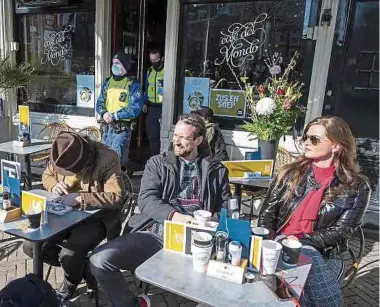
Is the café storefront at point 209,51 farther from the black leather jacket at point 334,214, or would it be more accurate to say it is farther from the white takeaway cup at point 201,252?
the white takeaway cup at point 201,252

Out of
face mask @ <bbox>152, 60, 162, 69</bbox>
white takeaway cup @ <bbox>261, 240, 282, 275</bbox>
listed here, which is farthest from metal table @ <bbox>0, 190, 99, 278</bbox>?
face mask @ <bbox>152, 60, 162, 69</bbox>

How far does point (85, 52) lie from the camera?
→ 206 inches

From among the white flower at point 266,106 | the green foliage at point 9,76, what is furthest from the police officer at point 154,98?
the white flower at point 266,106

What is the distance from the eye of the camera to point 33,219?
1829 mm

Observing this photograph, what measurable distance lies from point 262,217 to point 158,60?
126 inches

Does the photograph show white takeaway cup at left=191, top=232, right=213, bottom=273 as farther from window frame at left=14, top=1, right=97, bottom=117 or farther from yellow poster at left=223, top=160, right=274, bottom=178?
window frame at left=14, top=1, right=97, bottom=117

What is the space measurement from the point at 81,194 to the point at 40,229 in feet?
1.21

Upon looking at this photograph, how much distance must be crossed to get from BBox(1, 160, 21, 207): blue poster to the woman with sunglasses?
147 cm

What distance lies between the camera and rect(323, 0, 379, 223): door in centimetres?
374

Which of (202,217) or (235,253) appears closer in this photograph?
(235,253)

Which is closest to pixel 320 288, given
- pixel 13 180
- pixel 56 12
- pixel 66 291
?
pixel 66 291

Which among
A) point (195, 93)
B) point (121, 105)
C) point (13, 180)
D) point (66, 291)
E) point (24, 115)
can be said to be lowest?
point (66, 291)

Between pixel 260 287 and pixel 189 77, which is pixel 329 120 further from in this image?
pixel 189 77

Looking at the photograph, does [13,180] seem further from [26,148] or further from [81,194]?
[26,148]
